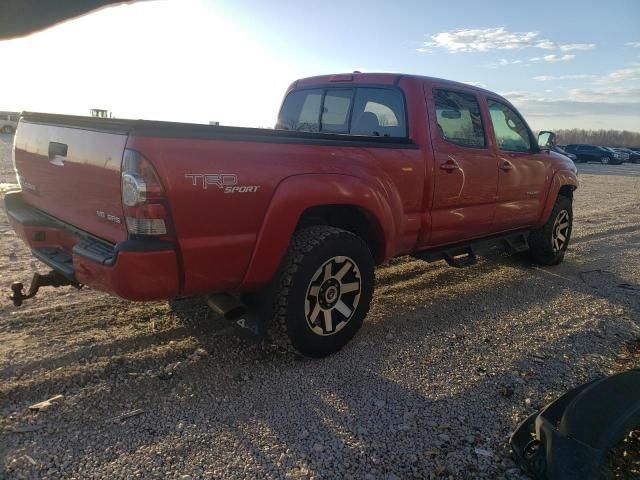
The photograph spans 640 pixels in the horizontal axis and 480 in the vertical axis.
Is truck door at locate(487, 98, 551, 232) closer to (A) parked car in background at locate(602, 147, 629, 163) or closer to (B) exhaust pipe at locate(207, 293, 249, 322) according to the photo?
(B) exhaust pipe at locate(207, 293, 249, 322)

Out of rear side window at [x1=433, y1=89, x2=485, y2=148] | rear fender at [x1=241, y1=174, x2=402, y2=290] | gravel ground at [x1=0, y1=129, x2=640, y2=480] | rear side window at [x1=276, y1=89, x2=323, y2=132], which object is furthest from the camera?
rear side window at [x1=276, y1=89, x2=323, y2=132]

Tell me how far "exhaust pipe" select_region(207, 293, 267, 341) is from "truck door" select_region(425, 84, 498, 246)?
6.13ft

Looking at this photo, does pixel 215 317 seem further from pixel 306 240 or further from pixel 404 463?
pixel 404 463

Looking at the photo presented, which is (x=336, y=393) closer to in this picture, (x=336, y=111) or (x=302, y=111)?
(x=336, y=111)

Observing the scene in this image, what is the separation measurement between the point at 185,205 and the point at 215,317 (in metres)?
1.66

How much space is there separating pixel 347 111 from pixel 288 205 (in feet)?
6.37

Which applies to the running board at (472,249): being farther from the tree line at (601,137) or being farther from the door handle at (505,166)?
the tree line at (601,137)

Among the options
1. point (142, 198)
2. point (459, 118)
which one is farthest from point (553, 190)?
point (142, 198)

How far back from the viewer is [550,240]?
625cm

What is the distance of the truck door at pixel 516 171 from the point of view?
5.21m

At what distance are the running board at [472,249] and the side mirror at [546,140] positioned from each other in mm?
1029

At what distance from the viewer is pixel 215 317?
417 cm

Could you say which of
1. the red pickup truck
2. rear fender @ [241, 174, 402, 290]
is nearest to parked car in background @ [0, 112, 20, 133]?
the red pickup truck

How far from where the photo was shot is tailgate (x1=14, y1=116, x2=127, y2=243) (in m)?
2.78
